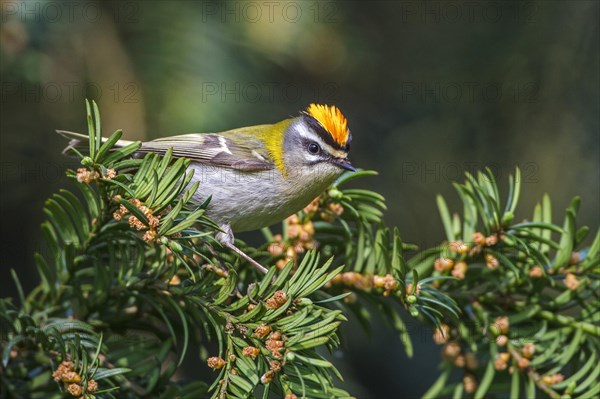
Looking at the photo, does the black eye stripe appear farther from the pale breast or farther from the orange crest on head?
→ the pale breast

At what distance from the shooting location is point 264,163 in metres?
2.49

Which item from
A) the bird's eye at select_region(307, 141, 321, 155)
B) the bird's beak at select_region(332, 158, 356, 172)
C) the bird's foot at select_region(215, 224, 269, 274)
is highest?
the bird's eye at select_region(307, 141, 321, 155)

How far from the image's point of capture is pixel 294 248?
1.87 m

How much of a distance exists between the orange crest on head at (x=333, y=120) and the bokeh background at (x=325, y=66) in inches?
14.9

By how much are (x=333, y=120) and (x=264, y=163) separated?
Result: 1.01 feet

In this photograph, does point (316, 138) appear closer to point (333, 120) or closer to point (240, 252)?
point (333, 120)

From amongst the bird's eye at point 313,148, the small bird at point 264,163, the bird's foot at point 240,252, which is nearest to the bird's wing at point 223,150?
the small bird at point 264,163

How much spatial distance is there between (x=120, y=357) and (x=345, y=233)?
2.30 feet

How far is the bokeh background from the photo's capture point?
2506 mm

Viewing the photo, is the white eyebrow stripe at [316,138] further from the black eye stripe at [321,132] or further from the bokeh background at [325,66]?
the bokeh background at [325,66]

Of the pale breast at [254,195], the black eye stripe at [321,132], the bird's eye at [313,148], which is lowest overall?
the pale breast at [254,195]

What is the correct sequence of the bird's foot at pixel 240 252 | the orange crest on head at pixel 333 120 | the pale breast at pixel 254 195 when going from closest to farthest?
the bird's foot at pixel 240 252 < the pale breast at pixel 254 195 < the orange crest on head at pixel 333 120

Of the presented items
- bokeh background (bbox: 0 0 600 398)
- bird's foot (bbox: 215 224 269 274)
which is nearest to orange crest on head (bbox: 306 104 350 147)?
bokeh background (bbox: 0 0 600 398)

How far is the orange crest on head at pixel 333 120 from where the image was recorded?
2.41 metres
